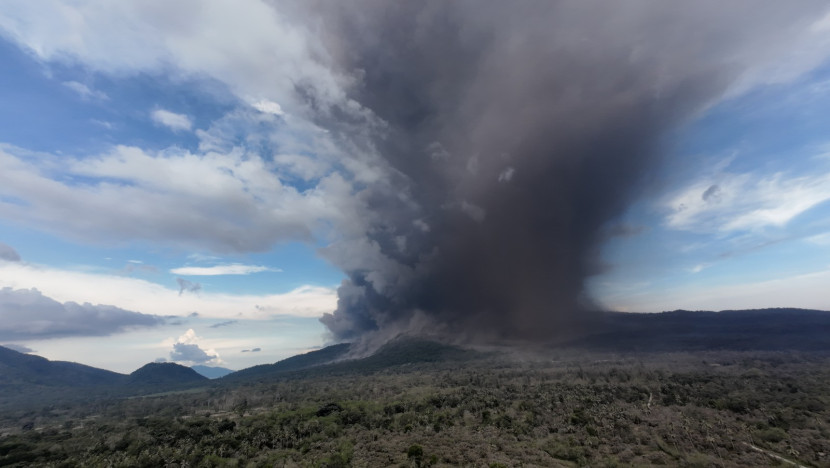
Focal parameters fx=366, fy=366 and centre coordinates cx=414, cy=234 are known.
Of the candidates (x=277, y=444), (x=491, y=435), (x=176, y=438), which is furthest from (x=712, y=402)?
(x=176, y=438)

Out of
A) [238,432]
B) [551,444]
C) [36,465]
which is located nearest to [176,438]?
[238,432]

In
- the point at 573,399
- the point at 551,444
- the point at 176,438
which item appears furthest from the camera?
the point at 573,399

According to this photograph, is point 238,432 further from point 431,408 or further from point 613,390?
point 613,390

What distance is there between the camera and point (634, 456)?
156 feet

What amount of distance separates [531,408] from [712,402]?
35.6 m

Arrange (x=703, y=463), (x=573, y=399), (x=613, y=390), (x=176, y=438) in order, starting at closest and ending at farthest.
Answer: (x=703, y=463) < (x=176, y=438) < (x=573, y=399) < (x=613, y=390)

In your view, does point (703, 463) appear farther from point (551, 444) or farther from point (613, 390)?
point (613, 390)

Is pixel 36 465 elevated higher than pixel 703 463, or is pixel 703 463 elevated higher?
pixel 36 465

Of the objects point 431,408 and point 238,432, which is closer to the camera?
point 238,432

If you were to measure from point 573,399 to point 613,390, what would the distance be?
1699 centimetres

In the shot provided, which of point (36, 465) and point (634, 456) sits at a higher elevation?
point (36, 465)

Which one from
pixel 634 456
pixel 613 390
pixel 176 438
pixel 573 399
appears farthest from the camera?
pixel 613 390

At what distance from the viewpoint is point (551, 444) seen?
177 feet

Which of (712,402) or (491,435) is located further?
(712,402)
